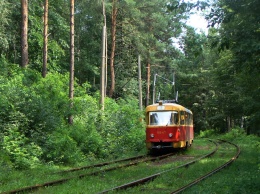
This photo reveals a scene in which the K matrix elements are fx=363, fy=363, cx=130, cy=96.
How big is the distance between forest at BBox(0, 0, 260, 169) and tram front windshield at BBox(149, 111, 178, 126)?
2286 mm

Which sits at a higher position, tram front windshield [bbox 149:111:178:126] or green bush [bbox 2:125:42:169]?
tram front windshield [bbox 149:111:178:126]

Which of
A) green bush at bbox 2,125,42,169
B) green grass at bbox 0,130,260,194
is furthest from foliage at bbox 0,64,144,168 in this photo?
green grass at bbox 0,130,260,194

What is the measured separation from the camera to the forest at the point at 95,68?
1186 cm

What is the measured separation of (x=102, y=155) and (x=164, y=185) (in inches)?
Answer: 323

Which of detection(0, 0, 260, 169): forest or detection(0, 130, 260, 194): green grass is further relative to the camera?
detection(0, 0, 260, 169): forest

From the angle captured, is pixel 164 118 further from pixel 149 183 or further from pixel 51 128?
pixel 149 183

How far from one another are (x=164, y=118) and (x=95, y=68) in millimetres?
18464

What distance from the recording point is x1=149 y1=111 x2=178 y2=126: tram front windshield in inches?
744

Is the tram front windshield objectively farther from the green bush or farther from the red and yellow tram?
the green bush

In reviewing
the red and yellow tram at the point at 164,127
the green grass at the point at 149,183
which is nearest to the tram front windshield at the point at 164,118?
the red and yellow tram at the point at 164,127

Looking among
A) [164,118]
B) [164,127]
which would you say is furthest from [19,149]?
[164,118]

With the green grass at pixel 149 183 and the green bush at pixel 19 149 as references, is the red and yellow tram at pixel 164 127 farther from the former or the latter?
the green bush at pixel 19 149

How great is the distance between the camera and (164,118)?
19.0 meters

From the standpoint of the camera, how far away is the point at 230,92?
3822 cm
